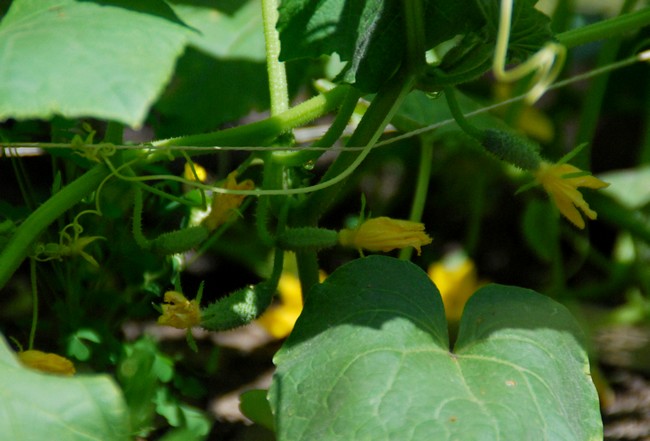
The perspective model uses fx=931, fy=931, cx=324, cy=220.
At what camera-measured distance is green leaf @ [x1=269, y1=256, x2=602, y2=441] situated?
779 mm

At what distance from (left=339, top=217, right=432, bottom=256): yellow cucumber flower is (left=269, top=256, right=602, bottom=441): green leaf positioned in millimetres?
24

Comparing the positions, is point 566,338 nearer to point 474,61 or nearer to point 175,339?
point 474,61

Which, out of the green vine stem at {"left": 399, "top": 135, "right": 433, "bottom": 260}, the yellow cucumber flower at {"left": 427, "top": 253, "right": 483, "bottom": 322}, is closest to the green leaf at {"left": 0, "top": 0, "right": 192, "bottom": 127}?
the green vine stem at {"left": 399, "top": 135, "right": 433, "bottom": 260}

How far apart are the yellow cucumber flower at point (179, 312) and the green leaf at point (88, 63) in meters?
0.27

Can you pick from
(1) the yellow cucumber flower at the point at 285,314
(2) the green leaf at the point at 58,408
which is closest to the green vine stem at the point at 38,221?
(2) the green leaf at the point at 58,408

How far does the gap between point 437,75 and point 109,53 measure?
37 cm

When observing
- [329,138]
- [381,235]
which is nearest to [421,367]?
[381,235]

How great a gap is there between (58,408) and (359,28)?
0.51 m

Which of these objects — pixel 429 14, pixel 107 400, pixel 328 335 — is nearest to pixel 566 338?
pixel 328 335

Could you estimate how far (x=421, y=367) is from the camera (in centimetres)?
83

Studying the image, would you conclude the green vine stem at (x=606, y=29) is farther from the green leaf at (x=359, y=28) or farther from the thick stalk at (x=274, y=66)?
the thick stalk at (x=274, y=66)

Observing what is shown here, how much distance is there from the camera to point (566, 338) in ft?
3.04

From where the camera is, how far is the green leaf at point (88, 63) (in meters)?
0.66

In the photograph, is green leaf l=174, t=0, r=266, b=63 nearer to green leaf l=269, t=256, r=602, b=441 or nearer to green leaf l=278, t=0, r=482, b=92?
green leaf l=278, t=0, r=482, b=92
